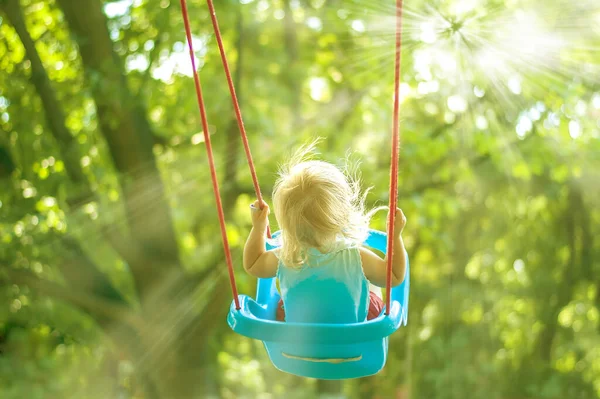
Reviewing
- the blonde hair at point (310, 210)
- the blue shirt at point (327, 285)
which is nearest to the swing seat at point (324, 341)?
the blue shirt at point (327, 285)

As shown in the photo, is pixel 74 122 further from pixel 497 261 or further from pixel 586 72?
pixel 497 261

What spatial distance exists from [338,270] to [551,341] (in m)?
4.71

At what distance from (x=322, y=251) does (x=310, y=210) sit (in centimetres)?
8

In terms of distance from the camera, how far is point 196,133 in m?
3.62

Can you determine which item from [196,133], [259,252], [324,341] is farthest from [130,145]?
[324,341]

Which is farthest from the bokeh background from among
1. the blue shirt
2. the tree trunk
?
the blue shirt

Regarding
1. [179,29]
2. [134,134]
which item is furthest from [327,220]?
[134,134]

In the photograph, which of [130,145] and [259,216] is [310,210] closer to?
[259,216]

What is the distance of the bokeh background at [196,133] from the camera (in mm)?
3207

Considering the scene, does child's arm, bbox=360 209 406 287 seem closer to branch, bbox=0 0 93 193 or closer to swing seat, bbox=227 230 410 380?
swing seat, bbox=227 230 410 380

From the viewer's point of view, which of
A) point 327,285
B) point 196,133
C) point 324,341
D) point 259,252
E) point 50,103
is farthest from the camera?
point 196,133

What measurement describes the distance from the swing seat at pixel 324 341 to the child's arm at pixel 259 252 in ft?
0.22

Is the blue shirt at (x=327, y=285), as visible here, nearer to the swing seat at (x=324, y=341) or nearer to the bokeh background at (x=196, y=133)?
the swing seat at (x=324, y=341)

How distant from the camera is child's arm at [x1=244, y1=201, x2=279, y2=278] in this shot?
55.4 inches
